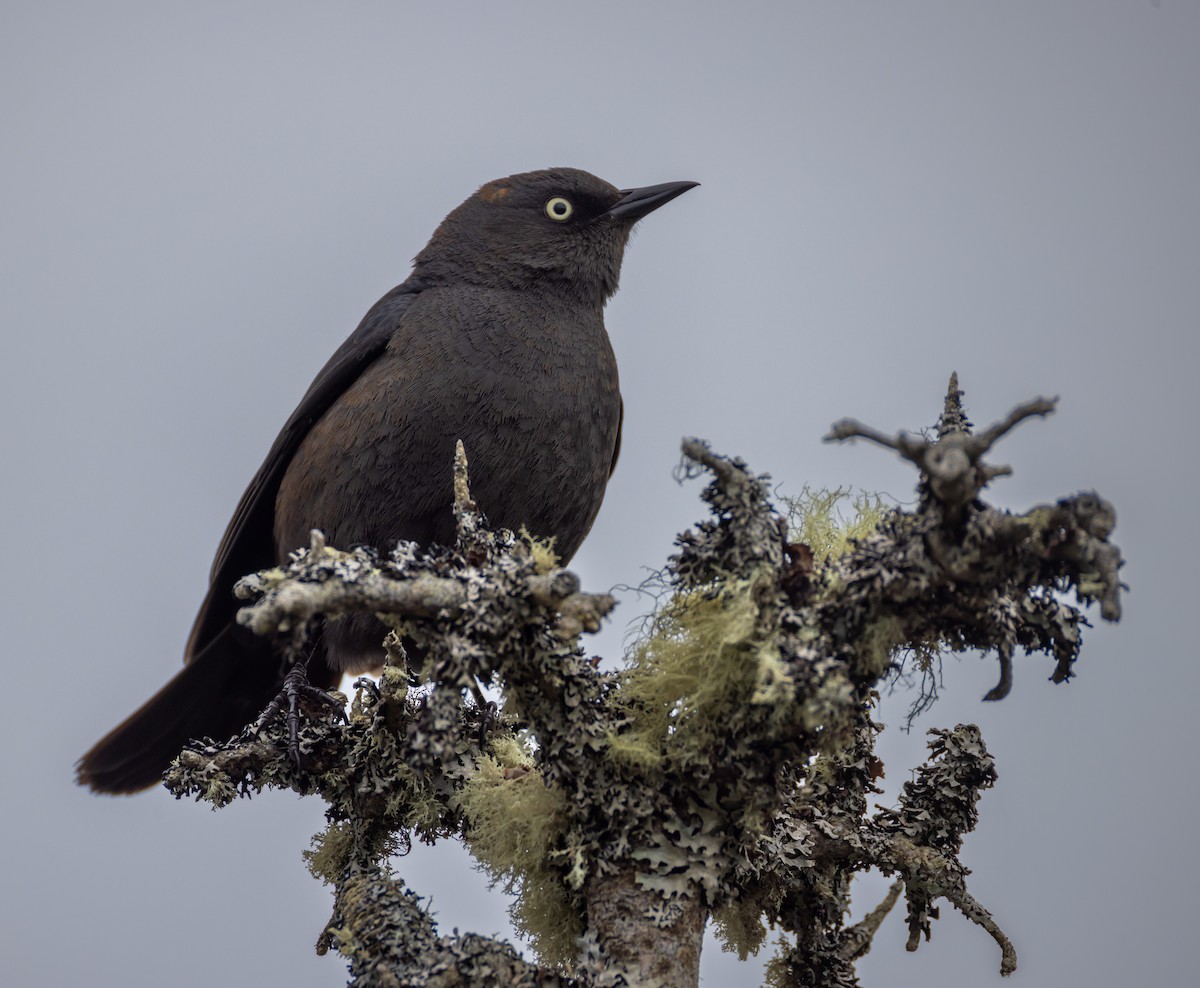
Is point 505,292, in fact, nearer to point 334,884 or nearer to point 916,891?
point 334,884

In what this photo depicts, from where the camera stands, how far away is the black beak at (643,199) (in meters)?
5.04

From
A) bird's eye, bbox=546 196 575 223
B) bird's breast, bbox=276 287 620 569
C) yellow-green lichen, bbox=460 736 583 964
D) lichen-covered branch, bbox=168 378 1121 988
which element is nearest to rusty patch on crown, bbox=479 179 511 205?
bird's eye, bbox=546 196 575 223

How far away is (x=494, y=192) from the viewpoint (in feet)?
16.9

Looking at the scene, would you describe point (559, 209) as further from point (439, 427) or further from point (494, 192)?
point (439, 427)

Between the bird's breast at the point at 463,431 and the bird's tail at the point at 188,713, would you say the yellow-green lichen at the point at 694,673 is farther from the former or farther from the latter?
the bird's tail at the point at 188,713

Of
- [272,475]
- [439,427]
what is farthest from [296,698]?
[272,475]

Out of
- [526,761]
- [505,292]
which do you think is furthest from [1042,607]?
[505,292]

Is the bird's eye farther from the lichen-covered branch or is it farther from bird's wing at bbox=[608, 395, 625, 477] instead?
the lichen-covered branch

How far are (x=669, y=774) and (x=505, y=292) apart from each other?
2.50m

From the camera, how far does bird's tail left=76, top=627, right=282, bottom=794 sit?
188 inches

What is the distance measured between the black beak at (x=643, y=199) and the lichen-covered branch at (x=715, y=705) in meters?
2.61

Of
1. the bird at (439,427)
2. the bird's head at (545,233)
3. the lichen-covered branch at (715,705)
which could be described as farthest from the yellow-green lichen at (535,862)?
the bird's head at (545,233)

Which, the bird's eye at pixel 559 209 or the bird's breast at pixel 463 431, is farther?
→ the bird's eye at pixel 559 209

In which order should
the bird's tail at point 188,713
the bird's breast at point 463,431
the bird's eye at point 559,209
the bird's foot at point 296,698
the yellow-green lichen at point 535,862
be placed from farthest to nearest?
the bird's eye at point 559,209 → the bird's tail at point 188,713 → the bird's breast at point 463,431 → the bird's foot at point 296,698 → the yellow-green lichen at point 535,862
